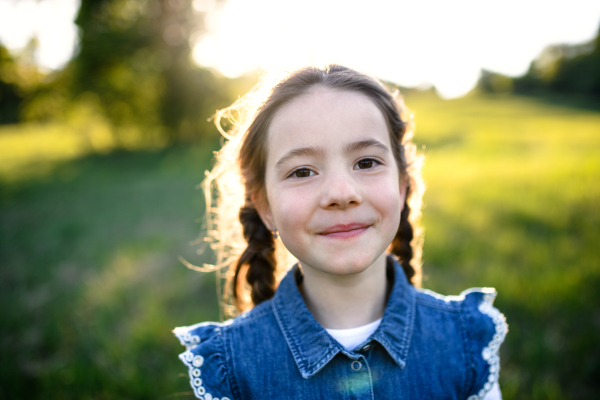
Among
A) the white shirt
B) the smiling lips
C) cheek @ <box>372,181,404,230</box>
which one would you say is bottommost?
the white shirt

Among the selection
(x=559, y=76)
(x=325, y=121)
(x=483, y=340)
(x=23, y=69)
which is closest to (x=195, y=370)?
(x=325, y=121)

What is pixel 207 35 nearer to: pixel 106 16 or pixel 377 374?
pixel 106 16

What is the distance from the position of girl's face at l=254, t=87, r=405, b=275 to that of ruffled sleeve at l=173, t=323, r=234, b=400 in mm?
511

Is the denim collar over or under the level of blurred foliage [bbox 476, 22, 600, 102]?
under

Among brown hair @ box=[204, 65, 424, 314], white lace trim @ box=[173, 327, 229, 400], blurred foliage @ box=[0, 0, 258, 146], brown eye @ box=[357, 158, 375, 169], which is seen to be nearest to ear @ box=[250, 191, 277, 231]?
brown hair @ box=[204, 65, 424, 314]

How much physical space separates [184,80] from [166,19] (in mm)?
2556

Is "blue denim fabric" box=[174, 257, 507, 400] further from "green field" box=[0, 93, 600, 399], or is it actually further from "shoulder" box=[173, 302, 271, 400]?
"green field" box=[0, 93, 600, 399]

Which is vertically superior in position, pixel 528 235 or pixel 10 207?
pixel 10 207

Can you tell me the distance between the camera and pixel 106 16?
14547mm

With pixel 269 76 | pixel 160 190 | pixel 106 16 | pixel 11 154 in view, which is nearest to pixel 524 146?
pixel 160 190

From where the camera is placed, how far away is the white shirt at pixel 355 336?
1.48m

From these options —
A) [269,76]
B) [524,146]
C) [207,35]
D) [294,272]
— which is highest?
[207,35]

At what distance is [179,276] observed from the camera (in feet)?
12.4

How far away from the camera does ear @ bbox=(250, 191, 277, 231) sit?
1.72 m
